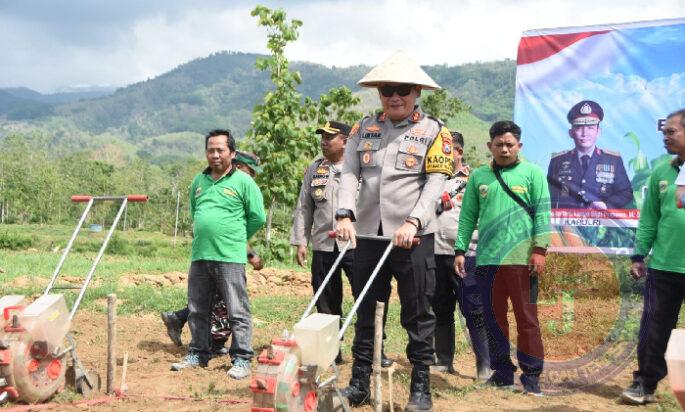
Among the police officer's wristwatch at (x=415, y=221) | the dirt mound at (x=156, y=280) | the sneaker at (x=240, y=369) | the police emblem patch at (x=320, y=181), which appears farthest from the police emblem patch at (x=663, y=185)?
the dirt mound at (x=156, y=280)

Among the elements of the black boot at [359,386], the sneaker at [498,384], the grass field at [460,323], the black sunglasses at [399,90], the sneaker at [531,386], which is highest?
the black sunglasses at [399,90]

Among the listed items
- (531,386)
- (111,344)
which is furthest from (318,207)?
(531,386)

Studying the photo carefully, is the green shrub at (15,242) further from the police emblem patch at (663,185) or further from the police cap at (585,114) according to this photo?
the police emblem patch at (663,185)

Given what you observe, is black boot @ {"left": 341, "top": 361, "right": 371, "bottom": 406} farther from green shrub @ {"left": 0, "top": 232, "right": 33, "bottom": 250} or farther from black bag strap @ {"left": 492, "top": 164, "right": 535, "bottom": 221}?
green shrub @ {"left": 0, "top": 232, "right": 33, "bottom": 250}

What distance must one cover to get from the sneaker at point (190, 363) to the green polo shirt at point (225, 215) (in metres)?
0.75

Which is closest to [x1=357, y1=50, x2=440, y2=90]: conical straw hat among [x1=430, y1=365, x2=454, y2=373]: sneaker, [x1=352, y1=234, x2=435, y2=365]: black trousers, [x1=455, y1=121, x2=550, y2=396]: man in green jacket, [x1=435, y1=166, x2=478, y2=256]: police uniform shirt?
[x1=352, y1=234, x2=435, y2=365]: black trousers

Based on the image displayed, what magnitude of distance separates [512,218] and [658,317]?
1.13 m

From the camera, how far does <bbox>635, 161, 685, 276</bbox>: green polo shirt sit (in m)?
4.92

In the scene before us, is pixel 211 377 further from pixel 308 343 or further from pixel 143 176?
pixel 143 176

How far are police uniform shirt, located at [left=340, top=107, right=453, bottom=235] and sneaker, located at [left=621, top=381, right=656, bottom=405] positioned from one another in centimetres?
184

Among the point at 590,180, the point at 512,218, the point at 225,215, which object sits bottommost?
the point at 225,215

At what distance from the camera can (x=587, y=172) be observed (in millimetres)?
9383

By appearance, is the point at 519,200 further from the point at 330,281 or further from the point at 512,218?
the point at 330,281

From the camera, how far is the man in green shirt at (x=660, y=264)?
16.1ft
